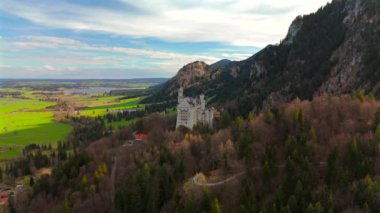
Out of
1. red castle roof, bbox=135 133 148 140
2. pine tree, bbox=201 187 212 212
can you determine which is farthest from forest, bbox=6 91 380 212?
red castle roof, bbox=135 133 148 140

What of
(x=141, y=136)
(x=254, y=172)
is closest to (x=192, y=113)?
(x=141, y=136)

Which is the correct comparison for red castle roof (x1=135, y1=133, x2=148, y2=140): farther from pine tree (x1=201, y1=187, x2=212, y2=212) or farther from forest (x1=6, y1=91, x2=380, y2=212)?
pine tree (x1=201, y1=187, x2=212, y2=212)

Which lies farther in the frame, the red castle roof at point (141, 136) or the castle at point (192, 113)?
the red castle roof at point (141, 136)

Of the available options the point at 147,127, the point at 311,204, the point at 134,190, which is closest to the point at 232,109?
the point at 147,127

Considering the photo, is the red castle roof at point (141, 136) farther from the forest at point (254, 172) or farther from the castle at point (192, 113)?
the forest at point (254, 172)

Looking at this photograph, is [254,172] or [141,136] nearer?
[254,172]

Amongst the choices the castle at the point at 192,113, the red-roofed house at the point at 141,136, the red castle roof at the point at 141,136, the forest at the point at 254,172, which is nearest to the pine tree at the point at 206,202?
the forest at the point at 254,172

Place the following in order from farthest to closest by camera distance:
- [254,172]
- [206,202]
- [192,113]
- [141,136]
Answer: [141,136] < [192,113] < [254,172] < [206,202]

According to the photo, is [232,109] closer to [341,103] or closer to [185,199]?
[341,103]

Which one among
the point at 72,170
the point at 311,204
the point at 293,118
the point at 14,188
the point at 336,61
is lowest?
the point at 14,188

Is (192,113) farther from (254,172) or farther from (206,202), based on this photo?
(206,202)

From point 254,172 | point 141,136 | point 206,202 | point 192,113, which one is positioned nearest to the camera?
point 206,202
